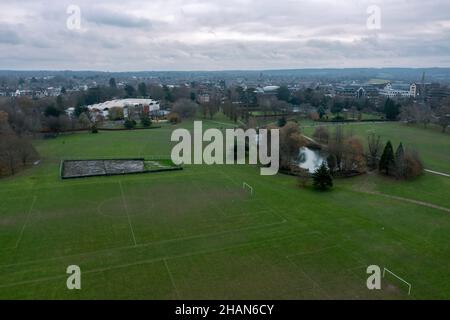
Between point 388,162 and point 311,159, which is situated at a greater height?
point 388,162

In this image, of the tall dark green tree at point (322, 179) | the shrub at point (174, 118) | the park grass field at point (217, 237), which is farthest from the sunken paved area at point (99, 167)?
the shrub at point (174, 118)

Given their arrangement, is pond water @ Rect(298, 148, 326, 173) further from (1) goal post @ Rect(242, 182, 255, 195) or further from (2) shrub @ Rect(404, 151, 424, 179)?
(1) goal post @ Rect(242, 182, 255, 195)

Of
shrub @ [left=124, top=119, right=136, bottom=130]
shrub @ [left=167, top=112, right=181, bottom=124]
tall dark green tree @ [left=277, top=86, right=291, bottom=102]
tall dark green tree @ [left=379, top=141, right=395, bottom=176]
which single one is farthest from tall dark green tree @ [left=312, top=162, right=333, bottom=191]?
tall dark green tree @ [left=277, top=86, right=291, bottom=102]

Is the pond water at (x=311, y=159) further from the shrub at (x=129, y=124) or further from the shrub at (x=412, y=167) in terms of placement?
the shrub at (x=129, y=124)

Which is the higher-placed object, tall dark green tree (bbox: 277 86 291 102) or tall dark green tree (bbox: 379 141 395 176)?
tall dark green tree (bbox: 277 86 291 102)

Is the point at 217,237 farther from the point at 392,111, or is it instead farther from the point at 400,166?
the point at 392,111

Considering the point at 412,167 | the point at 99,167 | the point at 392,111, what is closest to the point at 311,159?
the point at 412,167

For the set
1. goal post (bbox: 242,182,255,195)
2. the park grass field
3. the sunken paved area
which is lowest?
the park grass field
